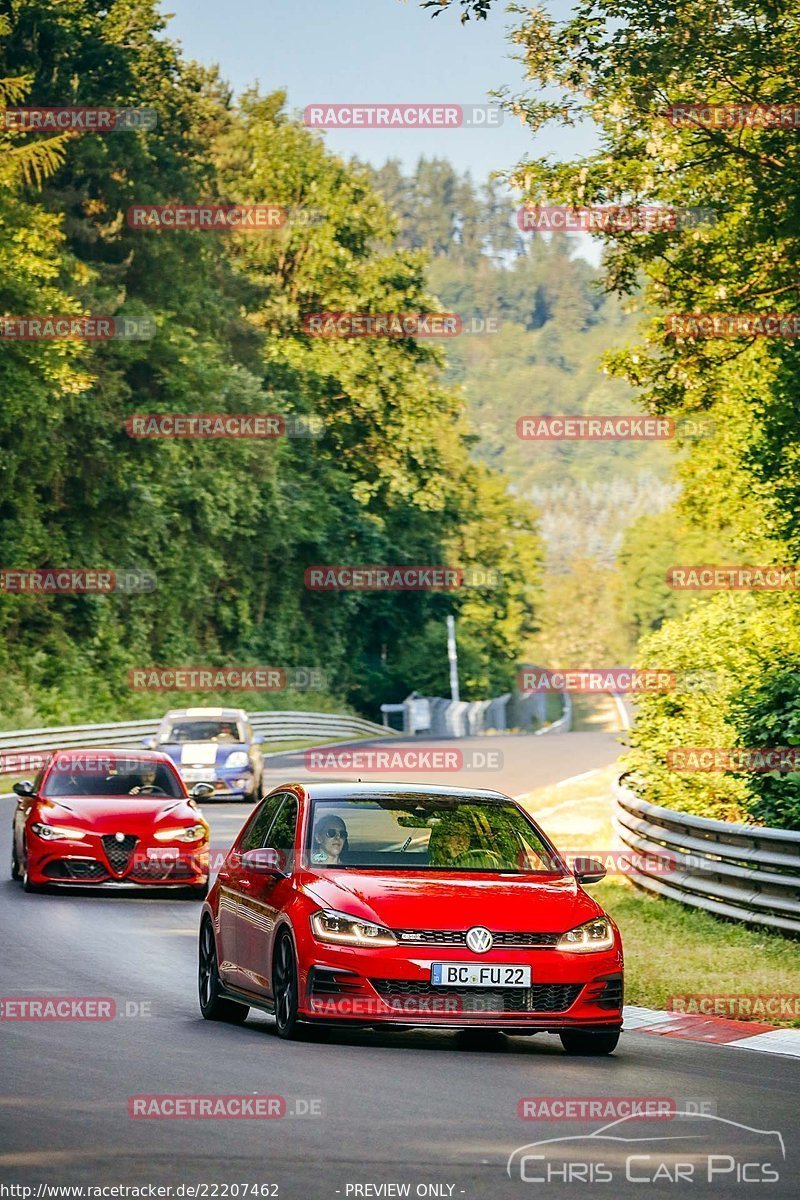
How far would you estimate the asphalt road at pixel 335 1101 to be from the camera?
720 centimetres

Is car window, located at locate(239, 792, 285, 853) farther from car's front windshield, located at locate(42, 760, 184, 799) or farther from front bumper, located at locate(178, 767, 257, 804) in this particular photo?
front bumper, located at locate(178, 767, 257, 804)

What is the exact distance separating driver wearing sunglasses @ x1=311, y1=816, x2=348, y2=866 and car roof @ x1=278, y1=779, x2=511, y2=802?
0.25 m

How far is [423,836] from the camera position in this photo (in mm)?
11695

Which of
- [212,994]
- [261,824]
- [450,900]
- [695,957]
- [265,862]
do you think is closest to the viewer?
[450,900]

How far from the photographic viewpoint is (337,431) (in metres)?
74.2

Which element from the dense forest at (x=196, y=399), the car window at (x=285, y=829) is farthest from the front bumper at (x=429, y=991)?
the dense forest at (x=196, y=399)

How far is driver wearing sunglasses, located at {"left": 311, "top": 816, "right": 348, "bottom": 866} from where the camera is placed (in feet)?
37.4

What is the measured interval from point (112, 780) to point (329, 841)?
→ 9250 millimetres

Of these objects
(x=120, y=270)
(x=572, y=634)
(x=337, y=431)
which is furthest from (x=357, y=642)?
(x=572, y=634)

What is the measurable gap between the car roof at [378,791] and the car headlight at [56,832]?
290 inches
